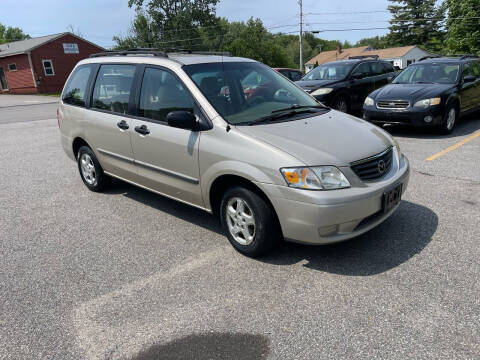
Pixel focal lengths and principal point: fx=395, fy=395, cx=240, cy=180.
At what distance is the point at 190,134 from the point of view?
3.87 m

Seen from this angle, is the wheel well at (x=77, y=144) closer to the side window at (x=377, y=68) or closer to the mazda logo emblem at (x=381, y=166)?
the mazda logo emblem at (x=381, y=166)

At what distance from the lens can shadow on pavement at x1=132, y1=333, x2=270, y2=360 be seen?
8.29 feet

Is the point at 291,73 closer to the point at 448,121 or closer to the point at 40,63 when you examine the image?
the point at 448,121

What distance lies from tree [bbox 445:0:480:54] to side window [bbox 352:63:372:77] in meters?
32.3

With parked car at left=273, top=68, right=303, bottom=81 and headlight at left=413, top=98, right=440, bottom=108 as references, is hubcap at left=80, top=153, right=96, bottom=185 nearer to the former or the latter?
headlight at left=413, top=98, right=440, bottom=108

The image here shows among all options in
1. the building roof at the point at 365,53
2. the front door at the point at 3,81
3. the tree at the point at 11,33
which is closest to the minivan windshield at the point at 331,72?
the front door at the point at 3,81

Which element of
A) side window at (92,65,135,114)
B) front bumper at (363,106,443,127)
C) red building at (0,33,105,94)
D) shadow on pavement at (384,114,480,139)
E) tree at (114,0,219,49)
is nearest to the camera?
side window at (92,65,135,114)

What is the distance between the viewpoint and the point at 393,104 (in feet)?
27.4

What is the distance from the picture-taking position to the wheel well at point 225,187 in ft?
11.3

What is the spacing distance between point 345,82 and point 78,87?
7.28 m

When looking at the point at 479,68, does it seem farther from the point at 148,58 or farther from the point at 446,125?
the point at 148,58

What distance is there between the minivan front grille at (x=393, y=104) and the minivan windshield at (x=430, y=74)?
1.30 m

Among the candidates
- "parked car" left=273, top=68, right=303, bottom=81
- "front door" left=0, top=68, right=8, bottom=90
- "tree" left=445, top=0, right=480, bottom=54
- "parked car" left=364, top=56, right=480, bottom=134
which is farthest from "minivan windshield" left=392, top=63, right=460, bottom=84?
"front door" left=0, top=68, right=8, bottom=90

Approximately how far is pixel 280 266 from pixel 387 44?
7927 cm
